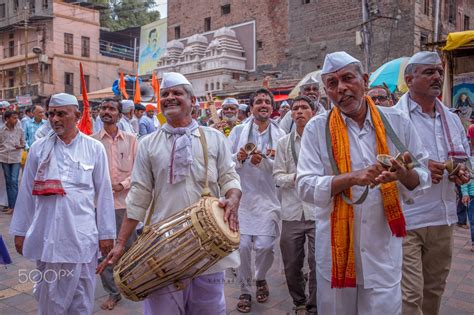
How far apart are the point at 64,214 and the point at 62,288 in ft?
1.75

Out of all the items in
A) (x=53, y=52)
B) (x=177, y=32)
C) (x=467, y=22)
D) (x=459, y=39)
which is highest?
(x=177, y=32)

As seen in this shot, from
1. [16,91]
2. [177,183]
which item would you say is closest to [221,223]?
[177,183]

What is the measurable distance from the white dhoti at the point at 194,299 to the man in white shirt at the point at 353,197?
2.15 feet

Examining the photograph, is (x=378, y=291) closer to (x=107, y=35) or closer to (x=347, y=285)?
(x=347, y=285)

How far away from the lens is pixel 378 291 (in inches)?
102

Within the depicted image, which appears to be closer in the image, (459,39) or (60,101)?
(60,101)

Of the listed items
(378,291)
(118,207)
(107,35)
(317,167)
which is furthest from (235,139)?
(107,35)

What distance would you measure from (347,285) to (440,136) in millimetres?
1573

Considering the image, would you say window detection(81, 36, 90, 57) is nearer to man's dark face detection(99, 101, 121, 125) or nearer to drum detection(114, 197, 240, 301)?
man's dark face detection(99, 101, 121, 125)

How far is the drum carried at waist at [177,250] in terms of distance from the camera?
2562mm

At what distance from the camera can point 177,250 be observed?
258cm

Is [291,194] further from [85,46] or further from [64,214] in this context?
[85,46]

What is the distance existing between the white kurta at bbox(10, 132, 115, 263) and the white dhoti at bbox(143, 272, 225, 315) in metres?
0.76

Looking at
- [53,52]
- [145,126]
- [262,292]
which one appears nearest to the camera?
[262,292]
